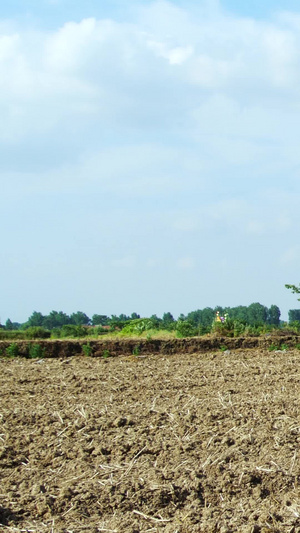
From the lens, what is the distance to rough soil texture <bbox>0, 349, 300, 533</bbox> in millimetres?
4266

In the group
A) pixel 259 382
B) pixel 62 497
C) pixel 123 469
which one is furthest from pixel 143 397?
pixel 62 497

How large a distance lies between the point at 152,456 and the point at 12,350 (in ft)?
28.7

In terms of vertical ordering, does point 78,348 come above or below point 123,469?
above

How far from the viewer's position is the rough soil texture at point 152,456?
4.27m

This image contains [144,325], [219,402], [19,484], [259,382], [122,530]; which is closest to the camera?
[122,530]

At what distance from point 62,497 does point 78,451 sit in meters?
1.05

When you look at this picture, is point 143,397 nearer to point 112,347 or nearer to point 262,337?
point 112,347

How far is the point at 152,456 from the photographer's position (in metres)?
5.36

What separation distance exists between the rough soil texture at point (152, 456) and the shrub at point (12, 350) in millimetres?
4670

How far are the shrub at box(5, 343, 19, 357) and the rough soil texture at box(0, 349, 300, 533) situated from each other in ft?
15.3

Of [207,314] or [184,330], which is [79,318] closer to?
[207,314]

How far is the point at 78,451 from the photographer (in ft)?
18.4

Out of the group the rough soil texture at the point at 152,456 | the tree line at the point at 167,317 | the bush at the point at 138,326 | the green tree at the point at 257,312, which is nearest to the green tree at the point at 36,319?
the tree line at the point at 167,317

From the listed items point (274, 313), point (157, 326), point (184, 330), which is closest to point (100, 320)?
point (157, 326)
